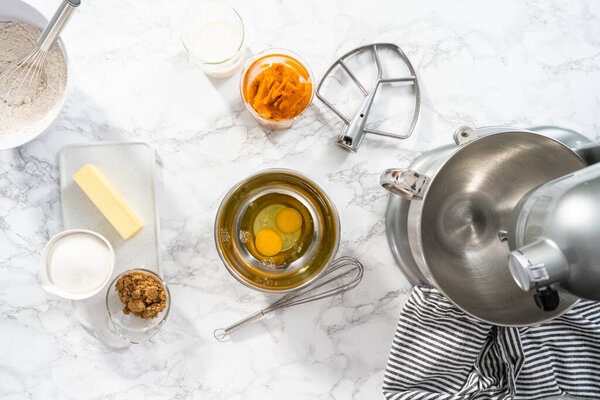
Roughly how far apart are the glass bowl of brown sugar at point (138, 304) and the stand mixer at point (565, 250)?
20.8 inches

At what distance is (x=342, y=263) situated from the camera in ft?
2.88

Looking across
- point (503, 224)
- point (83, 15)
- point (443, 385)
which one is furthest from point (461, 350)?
point (83, 15)

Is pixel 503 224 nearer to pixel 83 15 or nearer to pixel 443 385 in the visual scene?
pixel 443 385

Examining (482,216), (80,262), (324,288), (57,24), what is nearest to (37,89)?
(57,24)

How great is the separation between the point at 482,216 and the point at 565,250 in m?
0.24

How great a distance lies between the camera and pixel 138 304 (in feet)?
2.70

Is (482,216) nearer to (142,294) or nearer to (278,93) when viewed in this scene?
(278,93)

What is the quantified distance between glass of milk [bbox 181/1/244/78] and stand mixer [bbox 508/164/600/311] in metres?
0.53

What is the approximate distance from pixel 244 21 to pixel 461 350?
0.63 meters

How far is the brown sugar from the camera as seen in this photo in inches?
32.4

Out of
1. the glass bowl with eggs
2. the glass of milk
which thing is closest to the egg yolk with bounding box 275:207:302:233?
the glass bowl with eggs

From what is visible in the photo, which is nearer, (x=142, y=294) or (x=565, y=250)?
(x=565, y=250)

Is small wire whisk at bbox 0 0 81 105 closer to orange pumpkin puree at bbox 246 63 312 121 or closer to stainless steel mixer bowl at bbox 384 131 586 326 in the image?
orange pumpkin puree at bbox 246 63 312 121

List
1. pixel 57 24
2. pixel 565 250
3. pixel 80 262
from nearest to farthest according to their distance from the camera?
pixel 565 250 < pixel 57 24 < pixel 80 262
